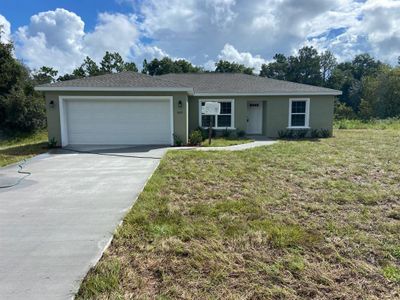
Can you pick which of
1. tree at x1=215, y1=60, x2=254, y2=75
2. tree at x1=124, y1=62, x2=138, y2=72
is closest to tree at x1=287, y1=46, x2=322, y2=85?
tree at x1=215, y1=60, x2=254, y2=75

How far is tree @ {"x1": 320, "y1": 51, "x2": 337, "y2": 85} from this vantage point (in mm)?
57188

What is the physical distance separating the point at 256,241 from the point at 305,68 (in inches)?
2294

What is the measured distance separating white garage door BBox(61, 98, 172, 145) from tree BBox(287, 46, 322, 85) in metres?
48.6

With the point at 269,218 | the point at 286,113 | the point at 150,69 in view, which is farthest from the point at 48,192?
the point at 150,69

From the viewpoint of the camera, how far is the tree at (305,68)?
55.1 m

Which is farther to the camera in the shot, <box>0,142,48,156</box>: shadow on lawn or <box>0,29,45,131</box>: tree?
<box>0,29,45,131</box>: tree

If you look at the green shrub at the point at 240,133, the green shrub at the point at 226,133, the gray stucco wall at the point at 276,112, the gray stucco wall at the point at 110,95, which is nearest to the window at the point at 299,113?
the gray stucco wall at the point at 276,112

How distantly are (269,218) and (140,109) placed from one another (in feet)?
30.3

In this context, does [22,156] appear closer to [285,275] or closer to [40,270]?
[40,270]

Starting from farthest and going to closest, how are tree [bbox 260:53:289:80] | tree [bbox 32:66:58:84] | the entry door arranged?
tree [bbox 260:53:289:80] < tree [bbox 32:66:58:84] < the entry door

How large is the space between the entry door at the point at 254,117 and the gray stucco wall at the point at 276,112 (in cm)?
76

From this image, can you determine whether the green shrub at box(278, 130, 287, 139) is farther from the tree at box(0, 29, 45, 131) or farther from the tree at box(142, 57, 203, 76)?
the tree at box(142, 57, 203, 76)

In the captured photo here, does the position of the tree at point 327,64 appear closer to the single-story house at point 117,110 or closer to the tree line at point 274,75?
the tree line at point 274,75

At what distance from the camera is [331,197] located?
513 centimetres
